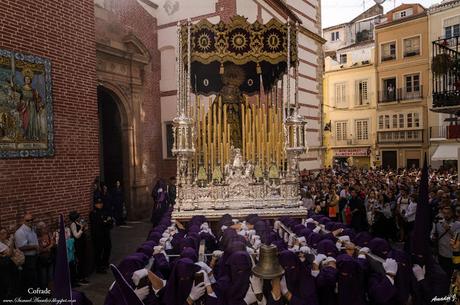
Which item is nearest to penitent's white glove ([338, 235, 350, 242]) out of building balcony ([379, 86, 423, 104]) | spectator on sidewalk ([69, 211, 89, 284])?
spectator on sidewalk ([69, 211, 89, 284])

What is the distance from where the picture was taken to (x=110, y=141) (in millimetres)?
16562

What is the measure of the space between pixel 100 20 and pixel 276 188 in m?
8.96

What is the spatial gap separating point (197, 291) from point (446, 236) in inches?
225

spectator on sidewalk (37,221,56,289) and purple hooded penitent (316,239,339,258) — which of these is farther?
spectator on sidewalk (37,221,56,289)

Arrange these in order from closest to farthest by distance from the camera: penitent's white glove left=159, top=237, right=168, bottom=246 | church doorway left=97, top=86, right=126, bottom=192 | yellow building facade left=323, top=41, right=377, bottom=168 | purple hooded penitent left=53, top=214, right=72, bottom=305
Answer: purple hooded penitent left=53, top=214, right=72, bottom=305, penitent's white glove left=159, top=237, right=168, bottom=246, church doorway left=97, top=86, right=126, bottom=192, yellow building facade left=323, top=41, right=377, bottom=168

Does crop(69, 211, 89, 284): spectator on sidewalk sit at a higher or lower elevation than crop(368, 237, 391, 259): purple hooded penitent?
lower

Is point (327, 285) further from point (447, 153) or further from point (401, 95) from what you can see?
point (401, 95)

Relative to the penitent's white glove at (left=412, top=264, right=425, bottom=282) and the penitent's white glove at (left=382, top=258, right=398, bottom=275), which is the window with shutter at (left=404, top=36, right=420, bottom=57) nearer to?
the penitent's white glove at (left=412, top=264, right=425, bottom=282)

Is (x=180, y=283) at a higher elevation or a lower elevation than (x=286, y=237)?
higher

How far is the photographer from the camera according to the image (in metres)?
8.05

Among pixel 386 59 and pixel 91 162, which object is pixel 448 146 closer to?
pixel 386 59

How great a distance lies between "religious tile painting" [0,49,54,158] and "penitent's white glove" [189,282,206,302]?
17.8ft

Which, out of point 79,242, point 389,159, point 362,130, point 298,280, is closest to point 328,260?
Result: point 298,280

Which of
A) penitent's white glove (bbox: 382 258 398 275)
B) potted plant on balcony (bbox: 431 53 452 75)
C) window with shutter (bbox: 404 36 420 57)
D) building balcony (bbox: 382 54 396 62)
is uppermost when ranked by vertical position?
window with shutter (bbox: 404 36 420 57)
